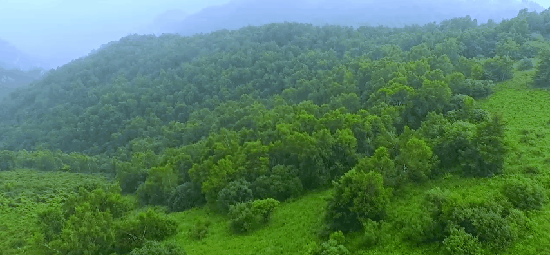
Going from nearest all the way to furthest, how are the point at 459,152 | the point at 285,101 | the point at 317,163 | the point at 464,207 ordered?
the point at 464,207 < the point at 459,152 < the point at 317,163 < the point at 285,101

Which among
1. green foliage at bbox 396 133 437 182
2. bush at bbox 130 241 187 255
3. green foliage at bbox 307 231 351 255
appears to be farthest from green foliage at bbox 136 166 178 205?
green foliage at bbox 396 133 437 182

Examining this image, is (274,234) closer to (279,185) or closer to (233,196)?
(279,185)

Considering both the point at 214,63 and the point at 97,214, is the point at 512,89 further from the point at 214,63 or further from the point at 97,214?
the point at 214,63

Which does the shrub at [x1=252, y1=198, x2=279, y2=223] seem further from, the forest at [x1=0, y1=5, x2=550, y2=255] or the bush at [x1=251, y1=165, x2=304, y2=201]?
the bush at [x1=251, y1=165, x2=304, y2=201]

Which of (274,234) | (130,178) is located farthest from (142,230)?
(130,178)

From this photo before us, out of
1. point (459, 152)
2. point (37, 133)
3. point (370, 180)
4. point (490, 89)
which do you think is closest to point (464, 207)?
point (370, 180)

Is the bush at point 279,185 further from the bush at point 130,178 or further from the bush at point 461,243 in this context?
the bush at point 130,178
